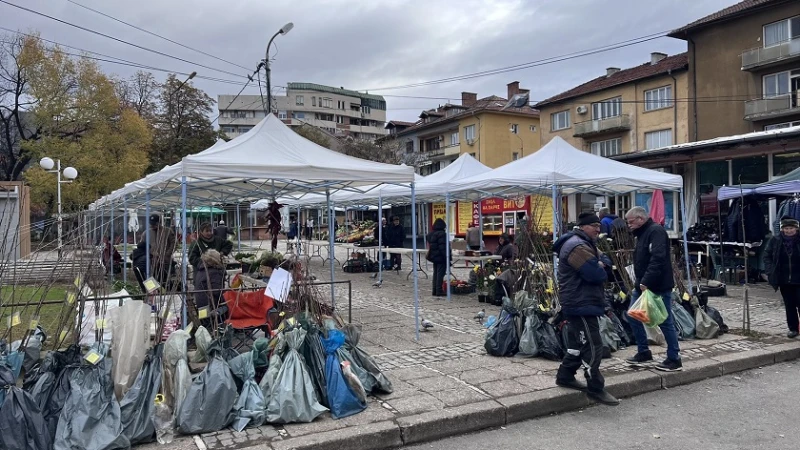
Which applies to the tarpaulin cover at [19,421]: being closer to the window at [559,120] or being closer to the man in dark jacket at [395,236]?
the man in dark jacket at [395,236]

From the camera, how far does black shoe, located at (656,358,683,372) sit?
576cm

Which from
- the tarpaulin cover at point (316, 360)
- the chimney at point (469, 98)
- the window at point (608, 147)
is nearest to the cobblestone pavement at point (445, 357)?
the tarpaulin cover at point (316, 360)

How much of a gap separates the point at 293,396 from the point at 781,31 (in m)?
30.5

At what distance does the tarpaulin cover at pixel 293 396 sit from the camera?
14.4 ft

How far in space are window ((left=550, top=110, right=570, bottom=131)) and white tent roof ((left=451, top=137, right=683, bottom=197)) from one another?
28.2m

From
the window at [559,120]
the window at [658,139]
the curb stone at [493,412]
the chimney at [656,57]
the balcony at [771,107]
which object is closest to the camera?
the curb stone at [493,412]

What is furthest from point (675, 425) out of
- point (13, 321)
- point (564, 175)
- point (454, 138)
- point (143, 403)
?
point (454, 138)

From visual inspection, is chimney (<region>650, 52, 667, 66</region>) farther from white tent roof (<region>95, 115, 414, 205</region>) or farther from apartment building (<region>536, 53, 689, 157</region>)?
white tent roof (<region>95, 115, 414, 205</region>)

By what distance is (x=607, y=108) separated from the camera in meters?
34.3

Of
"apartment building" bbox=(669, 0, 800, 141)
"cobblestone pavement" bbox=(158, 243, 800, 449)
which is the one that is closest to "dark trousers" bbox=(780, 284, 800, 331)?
"cobblestone pavement" bbox=(158, 243, 800, 449)

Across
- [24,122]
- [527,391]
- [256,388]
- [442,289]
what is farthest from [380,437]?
[24,122]

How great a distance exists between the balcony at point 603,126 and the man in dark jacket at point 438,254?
25.6 m

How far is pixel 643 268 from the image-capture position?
5.99 m

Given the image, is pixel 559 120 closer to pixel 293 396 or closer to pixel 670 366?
pixel 670 366
